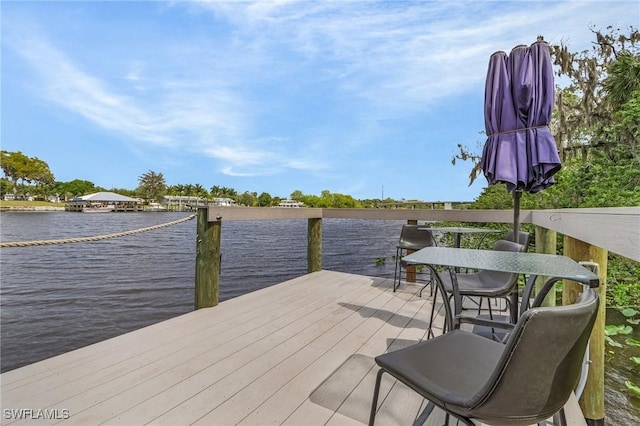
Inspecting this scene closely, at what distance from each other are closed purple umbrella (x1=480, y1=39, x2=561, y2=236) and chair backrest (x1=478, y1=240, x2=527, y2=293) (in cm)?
42

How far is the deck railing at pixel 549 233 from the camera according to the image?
101 centimetres

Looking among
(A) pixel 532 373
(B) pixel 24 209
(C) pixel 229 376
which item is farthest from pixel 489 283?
(B) pixel 24 209

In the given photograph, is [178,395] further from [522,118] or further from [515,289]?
[522,118]

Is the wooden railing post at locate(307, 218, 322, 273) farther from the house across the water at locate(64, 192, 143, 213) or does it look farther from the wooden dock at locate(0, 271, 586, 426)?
the house across the water at locate(64, 192, 143, 213)

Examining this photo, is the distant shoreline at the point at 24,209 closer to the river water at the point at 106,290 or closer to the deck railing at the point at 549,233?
the river water at the point at 106,290

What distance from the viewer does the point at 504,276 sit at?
2312 mm

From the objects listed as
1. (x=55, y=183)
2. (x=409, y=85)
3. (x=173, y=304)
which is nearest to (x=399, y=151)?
(x=409, y=85)

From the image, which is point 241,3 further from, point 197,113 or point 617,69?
point 197,113

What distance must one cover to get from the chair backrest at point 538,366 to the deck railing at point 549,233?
0.27m

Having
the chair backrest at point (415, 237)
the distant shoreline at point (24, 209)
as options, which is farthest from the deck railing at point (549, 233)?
the distant shoreline at point (24, 209)

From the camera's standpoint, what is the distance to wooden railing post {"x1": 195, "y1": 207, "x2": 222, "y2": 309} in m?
2.92

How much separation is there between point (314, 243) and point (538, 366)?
151 inches

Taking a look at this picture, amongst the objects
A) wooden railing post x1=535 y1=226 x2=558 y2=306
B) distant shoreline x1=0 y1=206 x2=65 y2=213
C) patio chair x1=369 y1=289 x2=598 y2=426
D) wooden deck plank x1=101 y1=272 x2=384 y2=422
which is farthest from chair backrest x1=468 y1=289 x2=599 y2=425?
distant shoreline x1=0 y1=206 x2=65 y2=213

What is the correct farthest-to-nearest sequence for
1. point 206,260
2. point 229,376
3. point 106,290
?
point 106,290 → point 206,260 → point 229,376
